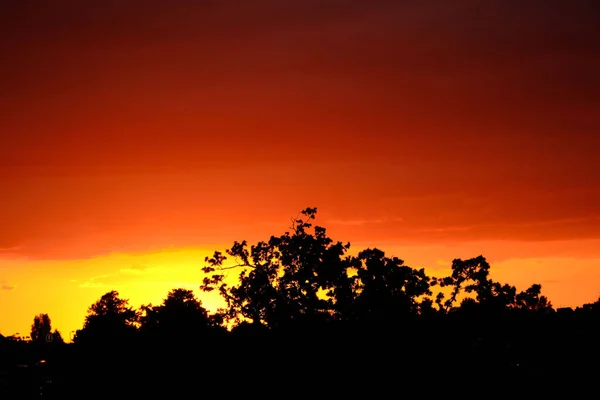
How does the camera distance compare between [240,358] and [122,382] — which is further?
[122,382]

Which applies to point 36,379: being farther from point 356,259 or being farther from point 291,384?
point 356,259

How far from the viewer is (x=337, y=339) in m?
39.2

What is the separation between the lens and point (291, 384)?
37.7m

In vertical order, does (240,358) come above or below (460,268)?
below

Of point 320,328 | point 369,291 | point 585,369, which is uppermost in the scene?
point 369,291

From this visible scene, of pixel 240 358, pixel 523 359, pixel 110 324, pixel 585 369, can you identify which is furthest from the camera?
pixel 110 324

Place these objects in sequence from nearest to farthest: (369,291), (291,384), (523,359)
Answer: (523,359) → (291,384) → (369,291)

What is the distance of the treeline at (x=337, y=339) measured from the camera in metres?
33.1

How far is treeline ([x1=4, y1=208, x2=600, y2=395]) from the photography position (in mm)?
33062

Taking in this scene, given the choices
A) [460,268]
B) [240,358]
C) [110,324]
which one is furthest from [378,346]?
[110,324]

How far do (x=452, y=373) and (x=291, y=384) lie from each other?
8859mm

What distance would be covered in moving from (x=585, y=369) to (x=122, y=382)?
27229 mm

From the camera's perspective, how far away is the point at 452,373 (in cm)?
3391

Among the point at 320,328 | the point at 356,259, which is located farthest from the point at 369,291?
the point at 320,328
